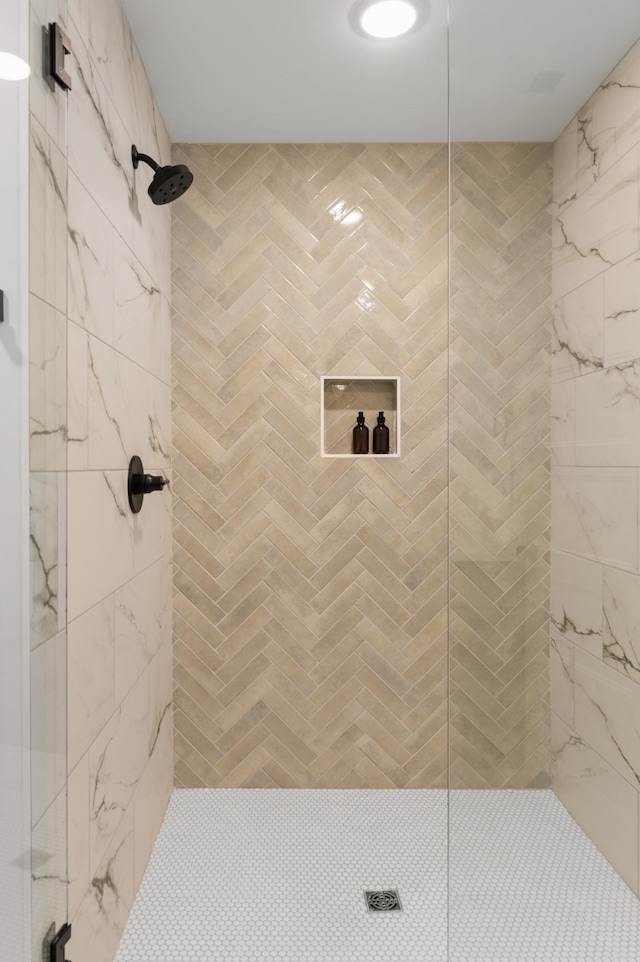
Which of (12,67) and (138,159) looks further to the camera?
(138,159)

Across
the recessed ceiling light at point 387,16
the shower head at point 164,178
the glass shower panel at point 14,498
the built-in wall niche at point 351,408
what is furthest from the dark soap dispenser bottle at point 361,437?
the glass shower panel at point 14,498

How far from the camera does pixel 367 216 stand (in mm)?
2443

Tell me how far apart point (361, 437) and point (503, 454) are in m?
1.52

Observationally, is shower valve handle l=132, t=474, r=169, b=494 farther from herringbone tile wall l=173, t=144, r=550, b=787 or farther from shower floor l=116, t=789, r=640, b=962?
shower floor l=116, t=789, r=640, b=962

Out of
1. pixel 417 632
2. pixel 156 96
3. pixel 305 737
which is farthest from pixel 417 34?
pixel 305 737

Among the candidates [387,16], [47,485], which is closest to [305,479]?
[387,16]

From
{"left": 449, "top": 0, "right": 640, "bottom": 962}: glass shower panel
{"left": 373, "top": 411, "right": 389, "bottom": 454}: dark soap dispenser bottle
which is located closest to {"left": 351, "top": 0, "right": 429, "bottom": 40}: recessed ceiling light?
{"left": 449, "top": 0, "right": 640, "bottom": 962}: glass shower panel

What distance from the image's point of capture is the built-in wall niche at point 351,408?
8.21ft

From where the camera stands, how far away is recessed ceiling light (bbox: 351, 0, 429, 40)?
66.0 inches

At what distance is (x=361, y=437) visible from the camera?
8.09 feet

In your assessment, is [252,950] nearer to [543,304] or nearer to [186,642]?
[186,642]

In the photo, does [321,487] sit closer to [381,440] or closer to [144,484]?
[381,440]

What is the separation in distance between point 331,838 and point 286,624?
28.9 inches

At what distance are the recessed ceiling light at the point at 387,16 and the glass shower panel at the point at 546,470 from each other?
87 centimetres
